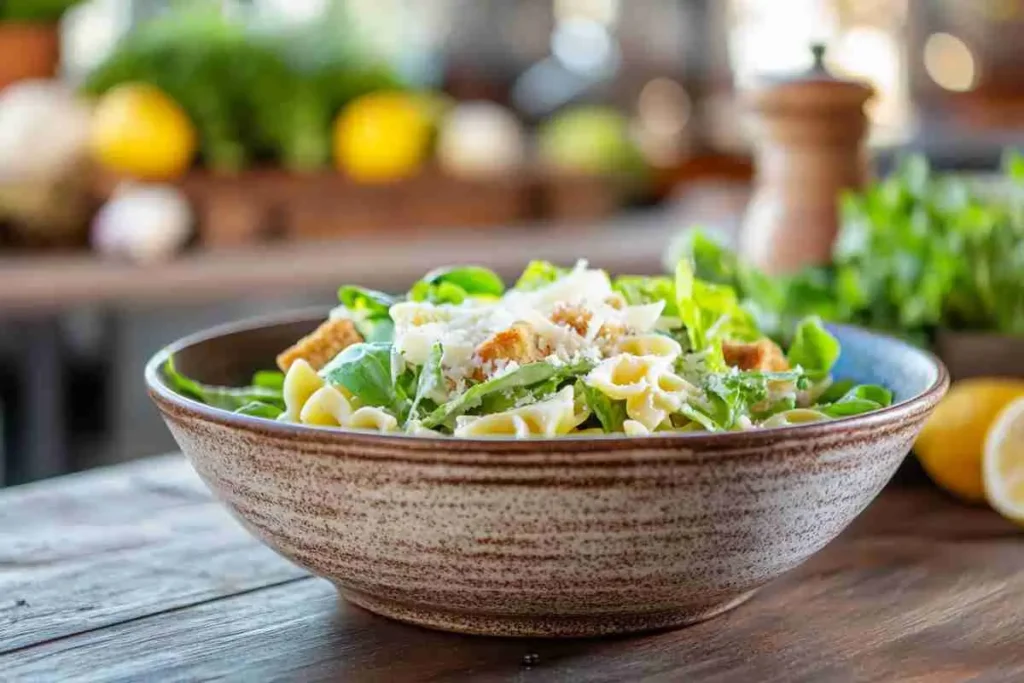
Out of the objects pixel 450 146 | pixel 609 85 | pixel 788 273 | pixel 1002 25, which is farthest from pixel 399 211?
pixel 1002 25

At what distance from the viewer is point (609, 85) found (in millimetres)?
5863

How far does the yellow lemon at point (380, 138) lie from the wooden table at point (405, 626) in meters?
1.71

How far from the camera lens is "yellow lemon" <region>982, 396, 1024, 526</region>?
106cm

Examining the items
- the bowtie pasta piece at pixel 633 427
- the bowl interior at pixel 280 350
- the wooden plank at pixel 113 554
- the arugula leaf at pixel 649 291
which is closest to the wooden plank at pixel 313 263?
the wooden plank at pixel 113 554

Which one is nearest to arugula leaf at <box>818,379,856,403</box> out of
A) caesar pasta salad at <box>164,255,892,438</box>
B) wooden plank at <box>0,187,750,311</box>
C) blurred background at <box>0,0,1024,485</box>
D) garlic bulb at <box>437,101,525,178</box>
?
caesar pasta salad at <box>164,255,892,438</box>

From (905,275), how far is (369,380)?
62 cm

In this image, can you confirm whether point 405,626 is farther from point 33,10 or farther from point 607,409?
point 33,10

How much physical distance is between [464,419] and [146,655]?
26cm

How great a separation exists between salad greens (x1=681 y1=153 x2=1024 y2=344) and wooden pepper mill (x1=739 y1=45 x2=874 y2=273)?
0.35ft

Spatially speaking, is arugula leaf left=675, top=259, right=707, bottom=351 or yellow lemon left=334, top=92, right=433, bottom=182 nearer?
arugula leaf left=675, top=259, right=707, bottom=351

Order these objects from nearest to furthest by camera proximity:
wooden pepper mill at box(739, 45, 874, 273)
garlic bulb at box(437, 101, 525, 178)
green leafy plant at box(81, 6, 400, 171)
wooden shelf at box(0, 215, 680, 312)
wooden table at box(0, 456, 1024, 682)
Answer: wooden table at box(0, 456, 1024, 682) < wooden pepper mill at box(739, 45, 874, 273) < wooden shelf at box(0, 215, 680, 312) < green leafy plant at box(81, 6, 400, 171) < garlic bulb at box(437, 101, 525, 178)

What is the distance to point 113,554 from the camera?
3.36 ft

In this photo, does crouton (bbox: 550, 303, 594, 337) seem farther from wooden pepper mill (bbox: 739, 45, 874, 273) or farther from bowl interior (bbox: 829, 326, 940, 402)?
wooden pepper mill (bbox: 739, 45, 874, 273)

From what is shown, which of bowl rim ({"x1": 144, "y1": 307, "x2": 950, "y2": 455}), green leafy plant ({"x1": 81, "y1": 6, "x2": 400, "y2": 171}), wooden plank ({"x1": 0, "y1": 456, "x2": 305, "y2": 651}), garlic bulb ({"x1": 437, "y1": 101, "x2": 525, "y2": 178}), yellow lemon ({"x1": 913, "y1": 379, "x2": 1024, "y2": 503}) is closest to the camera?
bowl rim ({"x1": 144, "y1": 307, "x2": 950, "y2": 455})
